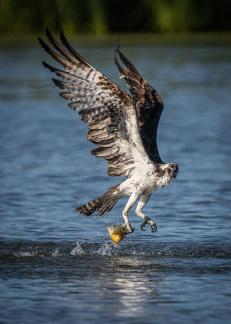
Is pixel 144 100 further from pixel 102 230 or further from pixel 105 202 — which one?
pixel 102 230

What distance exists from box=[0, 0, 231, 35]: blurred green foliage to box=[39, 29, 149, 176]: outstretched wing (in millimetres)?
18687

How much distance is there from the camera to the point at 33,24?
3073cm

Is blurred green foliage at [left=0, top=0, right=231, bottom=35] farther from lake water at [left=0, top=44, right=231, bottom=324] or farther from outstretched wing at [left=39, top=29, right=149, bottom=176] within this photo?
outstretched wing at [left=39, top=29, right=149, bottom=176]

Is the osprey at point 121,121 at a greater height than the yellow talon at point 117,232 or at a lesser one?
greater

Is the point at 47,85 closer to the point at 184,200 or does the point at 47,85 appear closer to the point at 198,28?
the point at 198,28

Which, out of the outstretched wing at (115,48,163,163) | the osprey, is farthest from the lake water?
the outstretched wing at (115,48,163,163)

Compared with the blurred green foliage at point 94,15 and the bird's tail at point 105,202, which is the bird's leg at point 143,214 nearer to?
the bird's tail at point 105,202

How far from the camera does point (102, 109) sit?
31.6ft

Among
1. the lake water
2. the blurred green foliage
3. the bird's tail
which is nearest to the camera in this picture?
the lake water

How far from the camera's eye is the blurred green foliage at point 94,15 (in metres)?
29.8

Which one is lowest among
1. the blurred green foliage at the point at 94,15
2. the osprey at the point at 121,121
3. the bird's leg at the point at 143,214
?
the bird's leg at the point at 143,214

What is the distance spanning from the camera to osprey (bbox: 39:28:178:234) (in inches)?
373

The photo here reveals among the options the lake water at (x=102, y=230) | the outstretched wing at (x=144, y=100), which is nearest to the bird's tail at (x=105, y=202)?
the lake water at (x=102, y=230)

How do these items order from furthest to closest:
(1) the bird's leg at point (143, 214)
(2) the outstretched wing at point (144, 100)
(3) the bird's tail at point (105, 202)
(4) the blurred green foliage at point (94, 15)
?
(4) the blurred green foliage at point (94, 15)
(3) the bird's tail at point (105, 202)
(1) the bird's leg at point (143, 214)
(2) the outstretched wing at point (144, 100)
